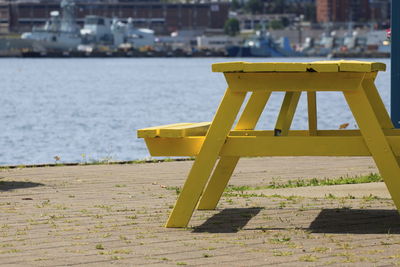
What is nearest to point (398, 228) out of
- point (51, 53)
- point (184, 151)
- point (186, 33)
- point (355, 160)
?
point (184, 151)

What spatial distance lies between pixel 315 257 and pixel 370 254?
29 cm

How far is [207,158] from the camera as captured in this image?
7035mm

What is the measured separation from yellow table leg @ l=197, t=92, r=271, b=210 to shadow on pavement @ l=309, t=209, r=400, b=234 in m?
0.67

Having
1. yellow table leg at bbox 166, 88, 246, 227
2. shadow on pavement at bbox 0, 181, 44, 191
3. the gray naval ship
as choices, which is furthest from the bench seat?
the gray naval ship

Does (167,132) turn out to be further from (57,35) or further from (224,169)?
(57,35)

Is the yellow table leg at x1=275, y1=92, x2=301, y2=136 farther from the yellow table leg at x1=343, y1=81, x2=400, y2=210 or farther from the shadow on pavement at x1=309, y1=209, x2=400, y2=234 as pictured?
the yellow table leg at x1=343, y1=81, x2=400, y2=210

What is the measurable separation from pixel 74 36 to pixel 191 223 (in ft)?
534

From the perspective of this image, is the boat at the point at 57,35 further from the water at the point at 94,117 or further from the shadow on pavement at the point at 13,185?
the shadow on pavement at the point at 13,185

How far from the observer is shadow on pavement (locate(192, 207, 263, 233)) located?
22.8 feet

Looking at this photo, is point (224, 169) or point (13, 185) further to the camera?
point (13, 185)

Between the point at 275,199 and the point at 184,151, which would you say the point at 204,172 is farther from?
the point at 275,199

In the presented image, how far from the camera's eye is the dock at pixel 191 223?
6.02 meters

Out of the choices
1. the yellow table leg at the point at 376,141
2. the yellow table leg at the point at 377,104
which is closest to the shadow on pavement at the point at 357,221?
the yellow table leg at the point at 376,141

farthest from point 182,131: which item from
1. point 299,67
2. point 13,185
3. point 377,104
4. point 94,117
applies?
point 94,117
